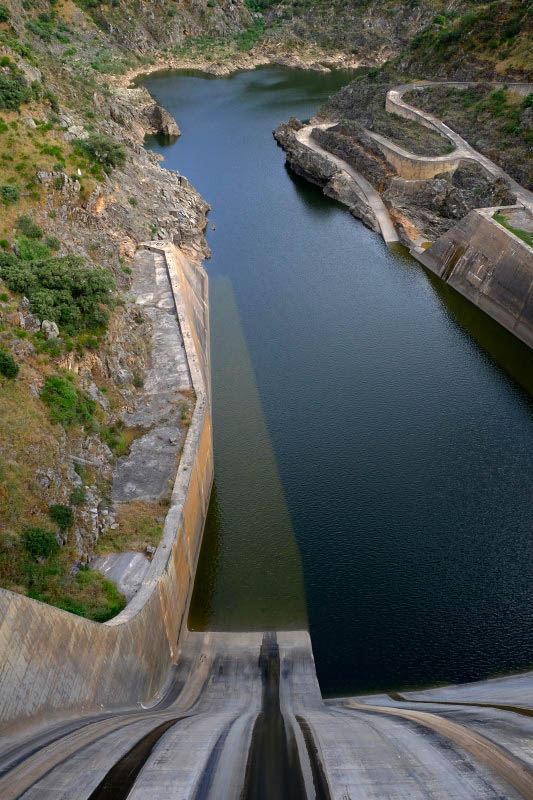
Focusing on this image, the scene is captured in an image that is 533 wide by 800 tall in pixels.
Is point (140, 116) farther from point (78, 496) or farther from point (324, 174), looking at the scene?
point (78, 496)

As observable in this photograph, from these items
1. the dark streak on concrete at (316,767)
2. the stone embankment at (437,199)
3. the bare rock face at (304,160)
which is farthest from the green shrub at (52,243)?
the bare rock face at (304,160)

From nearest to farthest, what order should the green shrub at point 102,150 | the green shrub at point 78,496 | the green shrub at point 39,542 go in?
the green shrub at point 39,542 < the green shrub at point 78,496 < the green shrub at point 102,150

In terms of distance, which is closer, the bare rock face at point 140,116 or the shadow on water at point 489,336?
the shadow on water at point 489,336

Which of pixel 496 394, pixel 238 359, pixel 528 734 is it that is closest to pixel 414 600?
pixel 528 734

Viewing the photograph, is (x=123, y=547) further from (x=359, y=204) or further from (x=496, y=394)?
(x=359, y=204)

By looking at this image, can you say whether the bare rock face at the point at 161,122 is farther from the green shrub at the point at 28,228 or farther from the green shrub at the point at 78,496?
the green shrub at the point at 78,496

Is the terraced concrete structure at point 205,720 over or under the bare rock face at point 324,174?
under

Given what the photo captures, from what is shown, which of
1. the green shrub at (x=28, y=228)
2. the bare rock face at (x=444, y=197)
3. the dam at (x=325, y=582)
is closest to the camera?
the dam at (x=325, y=582)
